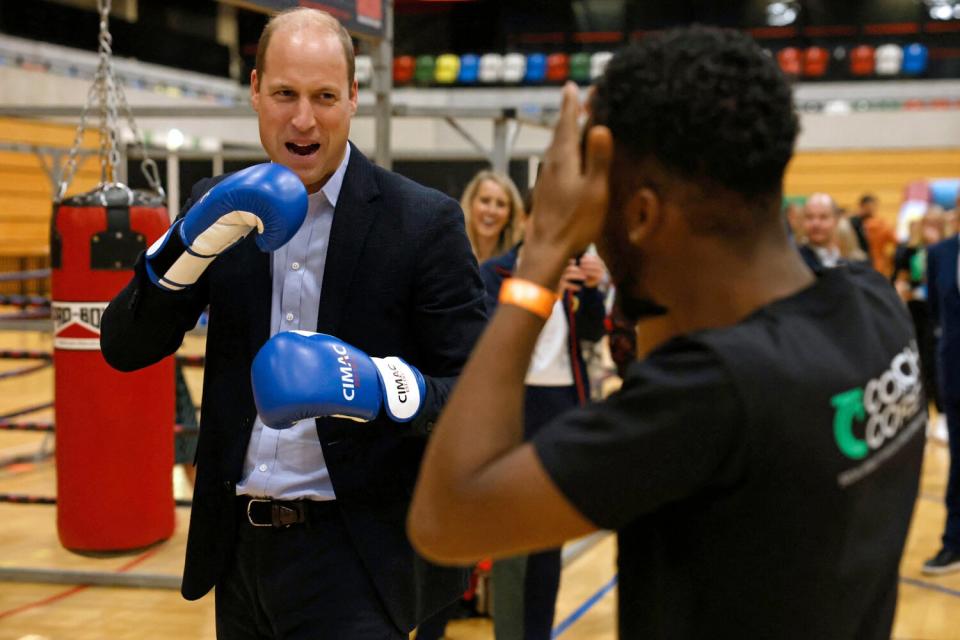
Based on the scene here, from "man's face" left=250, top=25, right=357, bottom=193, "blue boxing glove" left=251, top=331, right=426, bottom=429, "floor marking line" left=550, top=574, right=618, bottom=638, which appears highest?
"man's face" left=250, top=25, right=357, bottom=193

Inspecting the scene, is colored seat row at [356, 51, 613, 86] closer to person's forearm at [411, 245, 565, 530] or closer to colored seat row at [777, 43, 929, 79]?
colored seat row at [777, 43, 929, 79]

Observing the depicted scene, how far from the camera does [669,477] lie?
0.86 m

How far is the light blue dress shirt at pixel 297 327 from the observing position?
5.27 feet

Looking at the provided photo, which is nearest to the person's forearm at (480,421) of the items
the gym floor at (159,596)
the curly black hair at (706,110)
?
the curly black hair at (706,110)

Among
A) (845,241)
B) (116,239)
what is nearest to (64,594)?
(116,239)

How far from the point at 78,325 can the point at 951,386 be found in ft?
11.9

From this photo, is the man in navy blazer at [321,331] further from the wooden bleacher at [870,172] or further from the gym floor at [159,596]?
the wooden bleacher at [870,172]

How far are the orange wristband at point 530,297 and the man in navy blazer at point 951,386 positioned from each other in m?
3.91

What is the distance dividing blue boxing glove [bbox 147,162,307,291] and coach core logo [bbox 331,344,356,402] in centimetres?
20

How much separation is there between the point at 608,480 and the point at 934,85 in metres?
15.3

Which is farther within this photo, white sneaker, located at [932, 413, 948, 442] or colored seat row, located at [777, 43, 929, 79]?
colored seat row, located at [777, 43, 929, 79]

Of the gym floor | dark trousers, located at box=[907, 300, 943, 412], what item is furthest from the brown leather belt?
dark trousers, located at box=[907, 300, 943, 412]

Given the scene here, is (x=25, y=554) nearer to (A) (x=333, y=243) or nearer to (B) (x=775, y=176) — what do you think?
(A) (x=333, y=243)

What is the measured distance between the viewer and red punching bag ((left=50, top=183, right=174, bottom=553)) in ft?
13.3
